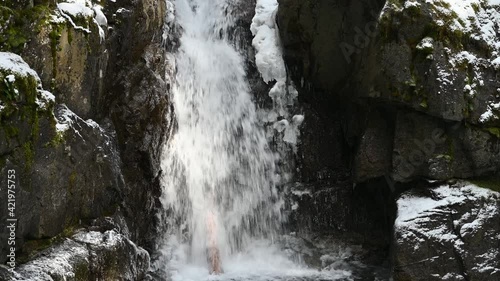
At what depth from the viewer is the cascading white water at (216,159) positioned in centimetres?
1091

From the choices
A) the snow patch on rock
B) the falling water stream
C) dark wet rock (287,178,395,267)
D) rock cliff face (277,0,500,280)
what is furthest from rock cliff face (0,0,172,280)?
rock cliff face (277,0,500,280)

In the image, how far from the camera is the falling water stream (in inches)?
410

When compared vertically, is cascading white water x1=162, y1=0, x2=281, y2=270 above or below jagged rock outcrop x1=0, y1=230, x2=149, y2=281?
above

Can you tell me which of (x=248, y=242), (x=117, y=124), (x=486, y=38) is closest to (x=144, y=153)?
(x=117, y=124)

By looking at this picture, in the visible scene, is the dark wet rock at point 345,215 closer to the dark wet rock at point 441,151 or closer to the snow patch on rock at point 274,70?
the snow patch on rock at point 274,70

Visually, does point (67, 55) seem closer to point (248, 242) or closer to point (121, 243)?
point (121, 243)

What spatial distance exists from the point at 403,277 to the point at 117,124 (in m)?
5.58

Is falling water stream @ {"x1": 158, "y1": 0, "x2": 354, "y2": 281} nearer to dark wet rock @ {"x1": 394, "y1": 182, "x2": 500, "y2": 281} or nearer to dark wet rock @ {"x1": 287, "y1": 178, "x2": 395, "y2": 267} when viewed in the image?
dark wet rock @ {"x1": 287, "y1": 178, "x2": 395, "y2": 267}

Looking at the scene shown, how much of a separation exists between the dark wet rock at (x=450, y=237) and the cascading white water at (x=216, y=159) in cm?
313

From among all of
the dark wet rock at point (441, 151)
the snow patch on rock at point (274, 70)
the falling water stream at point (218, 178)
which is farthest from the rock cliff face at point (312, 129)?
the falling water stream at point (218, 178)

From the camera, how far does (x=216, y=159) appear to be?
11.6 m

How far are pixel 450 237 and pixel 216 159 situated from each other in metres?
5.05

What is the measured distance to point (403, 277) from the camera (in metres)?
8.90

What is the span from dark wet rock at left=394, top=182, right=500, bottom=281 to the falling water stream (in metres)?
2.06
